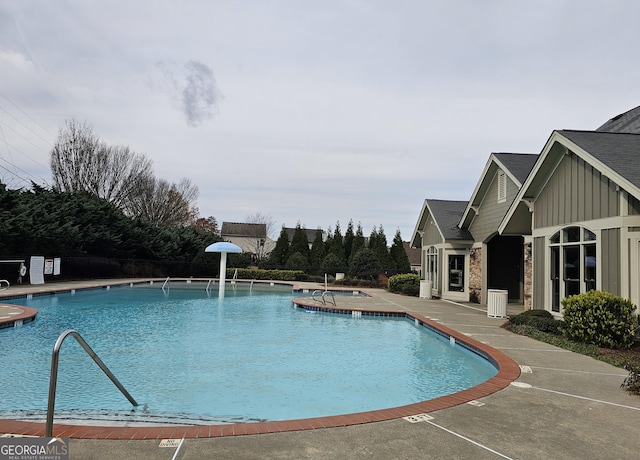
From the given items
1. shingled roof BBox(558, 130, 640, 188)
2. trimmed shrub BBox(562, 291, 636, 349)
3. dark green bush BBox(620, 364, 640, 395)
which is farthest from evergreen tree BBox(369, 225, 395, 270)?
dark green bush BBox(620, 364, 640, 395)

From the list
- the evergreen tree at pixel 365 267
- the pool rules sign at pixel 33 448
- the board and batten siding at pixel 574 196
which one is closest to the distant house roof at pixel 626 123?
the board and batten siding at pixel 574 196

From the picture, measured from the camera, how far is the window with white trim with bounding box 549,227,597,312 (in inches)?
381

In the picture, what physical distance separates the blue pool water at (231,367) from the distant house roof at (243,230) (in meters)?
46.4

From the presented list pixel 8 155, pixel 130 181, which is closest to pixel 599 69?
pixel 8 155

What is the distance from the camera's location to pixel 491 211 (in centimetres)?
1661

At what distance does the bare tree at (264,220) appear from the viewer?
59.1 meters

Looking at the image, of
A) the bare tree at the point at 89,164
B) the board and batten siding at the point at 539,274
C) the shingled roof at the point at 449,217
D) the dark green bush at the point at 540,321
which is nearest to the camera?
the dark green bush at the point at 540,321

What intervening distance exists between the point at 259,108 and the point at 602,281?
43.8 feet

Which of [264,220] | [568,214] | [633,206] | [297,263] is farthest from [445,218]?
[264,220]

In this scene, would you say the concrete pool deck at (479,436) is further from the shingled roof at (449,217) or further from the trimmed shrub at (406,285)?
the trimmed shrub at (406,285)

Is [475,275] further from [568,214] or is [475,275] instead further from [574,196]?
[574,196]

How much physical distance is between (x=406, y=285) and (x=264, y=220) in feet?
132

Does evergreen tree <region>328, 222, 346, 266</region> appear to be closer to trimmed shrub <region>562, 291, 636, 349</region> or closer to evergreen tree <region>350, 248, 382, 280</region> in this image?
evergreen tree <region>350, 248, 382, 280</region>

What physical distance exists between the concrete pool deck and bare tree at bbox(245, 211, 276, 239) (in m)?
54.5
